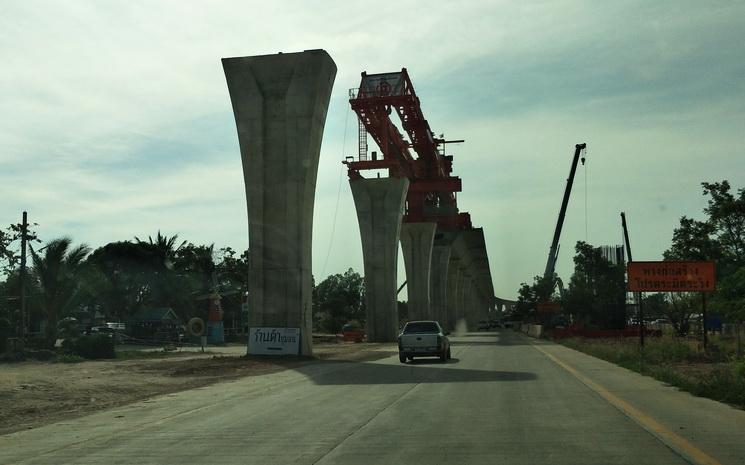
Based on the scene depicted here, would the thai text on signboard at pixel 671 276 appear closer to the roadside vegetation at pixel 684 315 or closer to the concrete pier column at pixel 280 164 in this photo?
the roadside vegetation at pixel 684 315

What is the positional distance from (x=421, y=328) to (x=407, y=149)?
44.8 m

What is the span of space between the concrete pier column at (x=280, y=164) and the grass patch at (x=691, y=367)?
44.7ft

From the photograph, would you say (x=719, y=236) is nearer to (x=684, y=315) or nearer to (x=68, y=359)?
(x=684, y=315)

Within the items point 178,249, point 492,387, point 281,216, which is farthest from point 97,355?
point 178,249

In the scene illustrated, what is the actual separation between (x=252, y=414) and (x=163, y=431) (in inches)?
88.3

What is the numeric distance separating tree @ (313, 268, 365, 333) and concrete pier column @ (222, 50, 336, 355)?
232ft

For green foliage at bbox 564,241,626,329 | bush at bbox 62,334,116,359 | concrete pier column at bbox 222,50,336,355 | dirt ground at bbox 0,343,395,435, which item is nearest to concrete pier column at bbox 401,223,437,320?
A: green foliage at bbox 564,241,626,329

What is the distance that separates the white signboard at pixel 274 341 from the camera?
112 ft

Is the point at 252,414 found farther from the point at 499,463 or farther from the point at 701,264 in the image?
the point at 701,264

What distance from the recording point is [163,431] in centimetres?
1175

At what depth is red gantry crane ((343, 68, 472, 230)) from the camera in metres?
63.5

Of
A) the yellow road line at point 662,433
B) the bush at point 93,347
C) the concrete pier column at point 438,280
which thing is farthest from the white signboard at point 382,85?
the yellow road line at point 662,433

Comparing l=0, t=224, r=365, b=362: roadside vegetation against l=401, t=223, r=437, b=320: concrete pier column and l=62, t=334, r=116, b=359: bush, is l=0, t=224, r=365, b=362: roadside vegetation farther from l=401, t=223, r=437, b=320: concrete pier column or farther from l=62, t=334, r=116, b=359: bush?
l=401, t=223, r=437, b=320: concrete pier column

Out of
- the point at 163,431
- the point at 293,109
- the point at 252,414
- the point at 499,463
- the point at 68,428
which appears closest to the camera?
the point at 499,463
